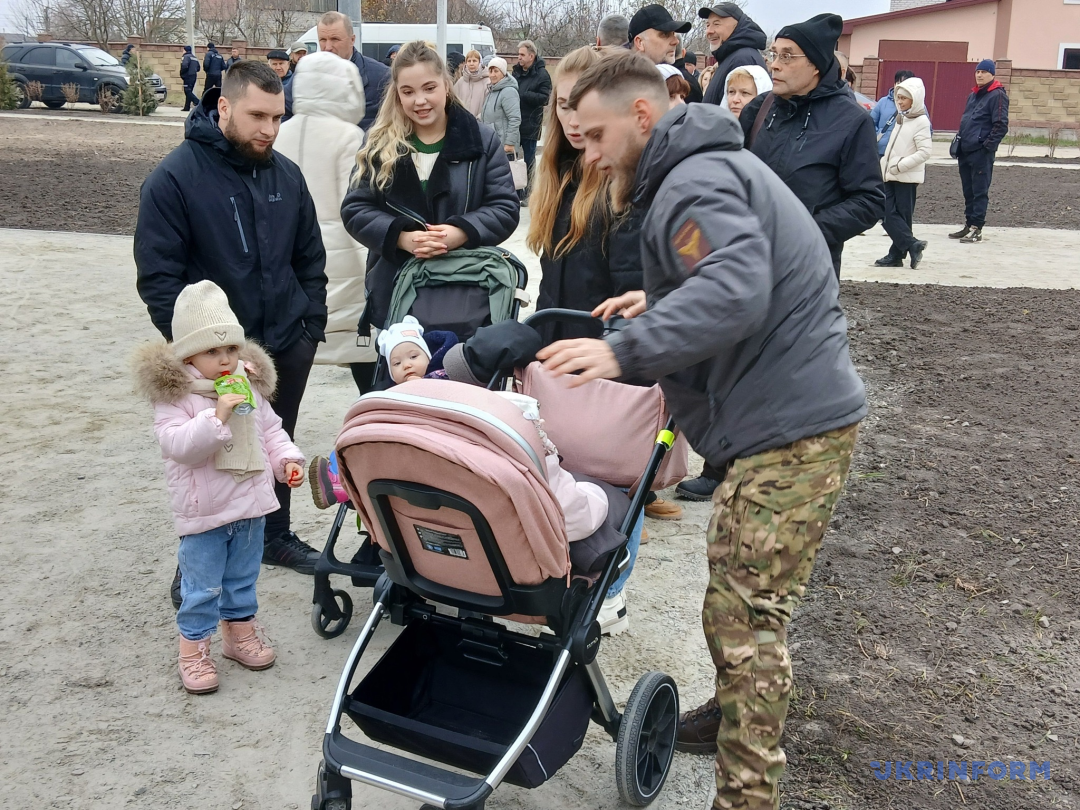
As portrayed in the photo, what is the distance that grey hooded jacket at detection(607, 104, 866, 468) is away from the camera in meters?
2.28

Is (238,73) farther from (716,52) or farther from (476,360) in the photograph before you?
(716,52)

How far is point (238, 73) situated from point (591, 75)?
5.62ft

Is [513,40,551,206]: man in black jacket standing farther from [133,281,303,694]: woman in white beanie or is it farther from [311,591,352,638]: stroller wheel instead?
[133,281,303,694]: woman in white beanie

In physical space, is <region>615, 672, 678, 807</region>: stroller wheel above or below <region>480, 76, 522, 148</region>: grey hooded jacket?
below

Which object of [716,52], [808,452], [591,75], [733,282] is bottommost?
[808,452]

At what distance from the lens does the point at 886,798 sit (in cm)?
299

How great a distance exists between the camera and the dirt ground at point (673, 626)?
9.99ft

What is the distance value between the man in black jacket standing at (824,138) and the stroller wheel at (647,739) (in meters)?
2.69

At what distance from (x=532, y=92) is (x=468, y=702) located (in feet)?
41.5

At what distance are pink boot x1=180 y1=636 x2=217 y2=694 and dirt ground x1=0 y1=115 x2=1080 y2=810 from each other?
4 cm

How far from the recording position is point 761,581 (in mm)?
2607

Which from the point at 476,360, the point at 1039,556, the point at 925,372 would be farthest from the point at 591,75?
the point at 925,372

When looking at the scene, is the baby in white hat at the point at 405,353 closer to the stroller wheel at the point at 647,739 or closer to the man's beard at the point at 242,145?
the man's beard at the point at 242,145

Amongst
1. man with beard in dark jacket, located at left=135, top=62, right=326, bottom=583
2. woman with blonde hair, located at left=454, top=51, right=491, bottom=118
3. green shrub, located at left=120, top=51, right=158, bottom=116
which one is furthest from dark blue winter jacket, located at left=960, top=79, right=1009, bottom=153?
green shrub, located at left=120, top=51, right=158, bottom=116
